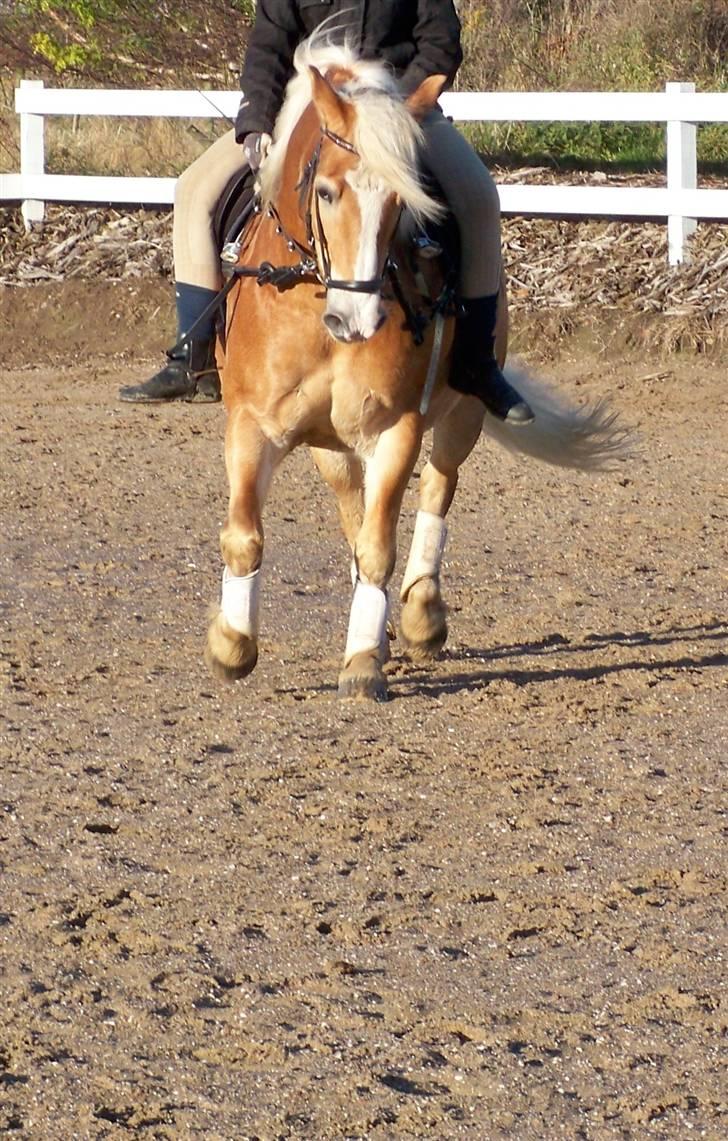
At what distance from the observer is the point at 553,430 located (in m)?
7.77

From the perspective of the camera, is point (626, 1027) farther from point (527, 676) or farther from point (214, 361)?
point (214, 361)

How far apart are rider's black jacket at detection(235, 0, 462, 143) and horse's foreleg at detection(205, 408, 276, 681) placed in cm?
101

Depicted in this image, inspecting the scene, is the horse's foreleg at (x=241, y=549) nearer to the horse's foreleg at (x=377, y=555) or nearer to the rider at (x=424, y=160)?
the horse's foreleg at (x=377, y=555)

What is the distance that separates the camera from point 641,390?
12.6 m

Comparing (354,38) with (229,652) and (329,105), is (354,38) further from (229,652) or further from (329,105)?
(229,652)

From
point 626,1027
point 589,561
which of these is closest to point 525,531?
point 589,561

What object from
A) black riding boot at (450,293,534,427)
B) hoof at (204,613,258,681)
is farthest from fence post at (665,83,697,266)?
hoof at (204,613,258,681)

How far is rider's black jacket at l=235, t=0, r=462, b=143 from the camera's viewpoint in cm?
588

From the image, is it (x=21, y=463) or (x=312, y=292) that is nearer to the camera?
(x=312, y=292)

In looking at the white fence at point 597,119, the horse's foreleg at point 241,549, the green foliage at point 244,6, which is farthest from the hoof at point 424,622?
the green foliage at point 244,6

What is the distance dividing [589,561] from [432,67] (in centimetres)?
292

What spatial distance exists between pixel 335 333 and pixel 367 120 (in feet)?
2.02

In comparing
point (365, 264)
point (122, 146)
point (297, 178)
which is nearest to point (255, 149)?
point (297, 178)

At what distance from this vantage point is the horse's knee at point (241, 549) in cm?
584
